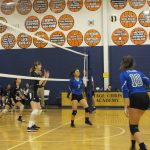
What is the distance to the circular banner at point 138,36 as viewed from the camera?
65.6 feet

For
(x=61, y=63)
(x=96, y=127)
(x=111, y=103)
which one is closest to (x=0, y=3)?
(x=61, y=63)

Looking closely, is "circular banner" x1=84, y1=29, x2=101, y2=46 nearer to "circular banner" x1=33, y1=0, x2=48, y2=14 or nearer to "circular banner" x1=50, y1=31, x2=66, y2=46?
"circular banner" x1=50, y1=31, x2=66, y2=46

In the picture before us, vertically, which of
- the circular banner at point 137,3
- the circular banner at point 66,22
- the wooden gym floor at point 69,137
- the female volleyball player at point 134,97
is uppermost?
the circular banner at point 137,3

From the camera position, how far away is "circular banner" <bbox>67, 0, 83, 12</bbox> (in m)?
20.7

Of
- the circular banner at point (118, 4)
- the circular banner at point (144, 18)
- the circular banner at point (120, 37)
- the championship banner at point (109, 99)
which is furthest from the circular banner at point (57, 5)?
the championship banner at point (109, 99)

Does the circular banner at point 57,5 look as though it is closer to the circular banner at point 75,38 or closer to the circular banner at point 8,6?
the circular banner at point 75,38

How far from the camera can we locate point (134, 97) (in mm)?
6492

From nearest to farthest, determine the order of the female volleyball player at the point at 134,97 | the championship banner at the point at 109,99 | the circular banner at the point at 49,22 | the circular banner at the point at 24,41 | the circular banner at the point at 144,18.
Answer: the female volleyball player at the point at 134,97
the championship banner at the point at 109,99
the circular banner at the point at 144,18
the circular banner at the point at 49,22
the circular banner at the point at 24,41

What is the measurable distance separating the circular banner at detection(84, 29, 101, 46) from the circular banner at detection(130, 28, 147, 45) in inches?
69.8

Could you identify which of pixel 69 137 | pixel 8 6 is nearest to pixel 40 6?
pixel 8 6

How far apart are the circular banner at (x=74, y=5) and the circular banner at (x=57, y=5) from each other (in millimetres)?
287

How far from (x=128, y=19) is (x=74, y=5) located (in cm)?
298

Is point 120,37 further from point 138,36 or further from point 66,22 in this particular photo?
point 66,22

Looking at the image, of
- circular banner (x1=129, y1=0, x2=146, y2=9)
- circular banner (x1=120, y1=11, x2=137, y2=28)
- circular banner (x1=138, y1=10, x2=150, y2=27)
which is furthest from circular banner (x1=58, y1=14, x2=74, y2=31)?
circular banner (x1=138, y1=10, x2=150, y2=27)
